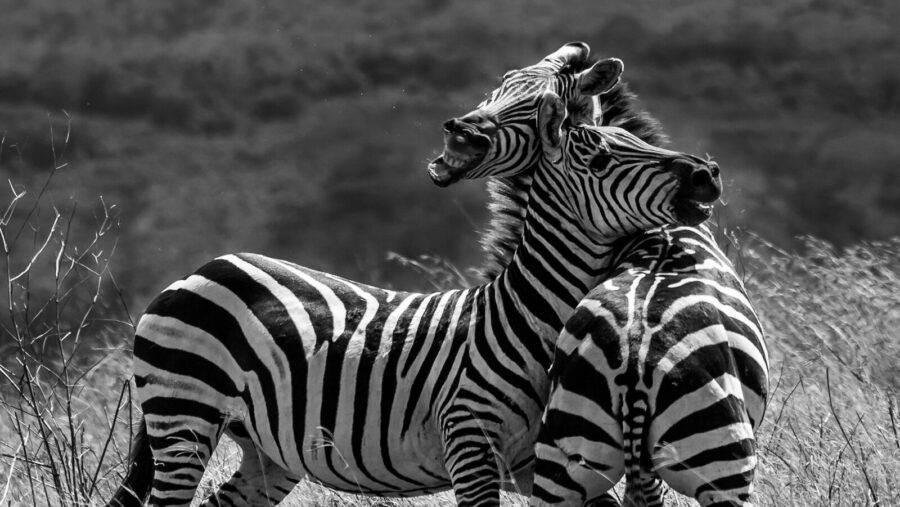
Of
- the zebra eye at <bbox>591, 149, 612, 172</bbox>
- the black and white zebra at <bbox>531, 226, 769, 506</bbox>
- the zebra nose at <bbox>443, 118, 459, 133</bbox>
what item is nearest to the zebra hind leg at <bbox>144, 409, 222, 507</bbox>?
the zebra nose at <bbox>443, 118, 459, 133</bbox>

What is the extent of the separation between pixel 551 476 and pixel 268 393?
1.86m

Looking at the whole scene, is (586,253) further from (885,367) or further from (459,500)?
(885,367)

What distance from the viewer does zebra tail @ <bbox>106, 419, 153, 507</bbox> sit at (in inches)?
239

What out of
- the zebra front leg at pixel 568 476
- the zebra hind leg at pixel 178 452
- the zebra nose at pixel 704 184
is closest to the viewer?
the zebra front leg at pixel 568 476

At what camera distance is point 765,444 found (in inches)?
264

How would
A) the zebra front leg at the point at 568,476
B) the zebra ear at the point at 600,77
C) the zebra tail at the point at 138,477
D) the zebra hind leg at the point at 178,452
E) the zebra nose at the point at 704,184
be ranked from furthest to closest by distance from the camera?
the zebra tail at the point at 138,477 < the zebra hind leg at the point at 178,452 < the zebra ear at the point at 600,77 < the zebra nose at the point at 704,184 < the zebra front leg at the point at 568,476

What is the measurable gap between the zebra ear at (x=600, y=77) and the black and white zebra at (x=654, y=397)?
1.45m

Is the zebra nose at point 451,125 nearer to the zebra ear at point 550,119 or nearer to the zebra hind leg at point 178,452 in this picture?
the zebra ear at point 550,119

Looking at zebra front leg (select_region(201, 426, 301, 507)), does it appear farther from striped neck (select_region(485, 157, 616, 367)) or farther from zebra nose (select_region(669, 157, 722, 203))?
zebra nose (select_region(669, 157, 722, 203))

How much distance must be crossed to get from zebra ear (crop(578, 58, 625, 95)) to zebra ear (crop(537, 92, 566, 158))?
0.43 meters

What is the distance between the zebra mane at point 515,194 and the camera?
5.66 metres

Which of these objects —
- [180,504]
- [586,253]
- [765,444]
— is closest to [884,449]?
[765,444]

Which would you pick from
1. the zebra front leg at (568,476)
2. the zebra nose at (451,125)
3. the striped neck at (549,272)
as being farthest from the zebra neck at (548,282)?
the zebra front leg at (568,476)

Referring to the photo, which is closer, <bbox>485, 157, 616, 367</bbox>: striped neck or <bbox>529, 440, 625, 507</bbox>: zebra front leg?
<bbox>529, 440, 625, 507</bbox>: zebra front leg
